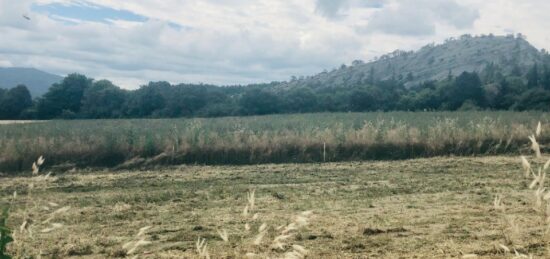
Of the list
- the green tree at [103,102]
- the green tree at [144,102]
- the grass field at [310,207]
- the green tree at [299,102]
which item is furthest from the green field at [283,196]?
the green tree at [103,102]

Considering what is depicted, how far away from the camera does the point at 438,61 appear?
6117 inches

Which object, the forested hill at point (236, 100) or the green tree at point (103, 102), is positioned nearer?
the forested hill at point (236, 100)

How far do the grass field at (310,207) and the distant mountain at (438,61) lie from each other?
116838mm

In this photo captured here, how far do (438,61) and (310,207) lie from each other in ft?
511

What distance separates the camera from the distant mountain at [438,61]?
138875mm

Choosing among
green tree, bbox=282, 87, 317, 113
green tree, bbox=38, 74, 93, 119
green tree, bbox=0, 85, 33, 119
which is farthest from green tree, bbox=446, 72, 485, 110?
green tree, bbox=0, 85, 33, 119

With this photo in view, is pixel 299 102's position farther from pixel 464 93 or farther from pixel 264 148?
pixel 264 148

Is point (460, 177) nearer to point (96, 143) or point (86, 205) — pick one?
point (86, 205)

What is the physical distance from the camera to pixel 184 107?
2325 inches

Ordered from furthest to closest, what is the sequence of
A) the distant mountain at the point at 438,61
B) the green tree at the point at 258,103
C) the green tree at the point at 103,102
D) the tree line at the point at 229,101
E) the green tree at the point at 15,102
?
the distant mountain at the point at 438,61 → the green tree at the point at 103,102 → the green tree at the point at 15,102 → the green tree at the point at 258,103 → the tree line at the point at 229,101

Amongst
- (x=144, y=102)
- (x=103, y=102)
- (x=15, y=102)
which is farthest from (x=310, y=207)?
(x=15, y=102)

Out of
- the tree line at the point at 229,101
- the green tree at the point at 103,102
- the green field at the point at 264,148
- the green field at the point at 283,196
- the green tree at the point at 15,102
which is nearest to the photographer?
the green field at the point at 283,196

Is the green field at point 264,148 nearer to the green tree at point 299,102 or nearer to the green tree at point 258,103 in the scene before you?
the green tree at point 258,103

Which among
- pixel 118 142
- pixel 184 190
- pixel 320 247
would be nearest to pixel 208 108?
pixel 118 142
